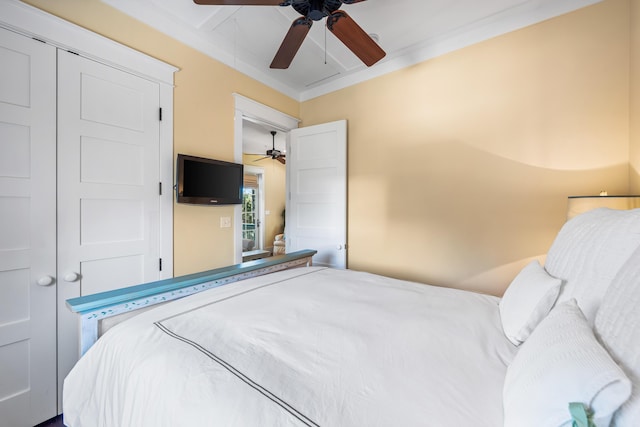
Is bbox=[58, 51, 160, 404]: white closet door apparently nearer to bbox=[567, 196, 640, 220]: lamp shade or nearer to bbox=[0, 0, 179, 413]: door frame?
bbox=[0, 0, 179, 413]: door frame

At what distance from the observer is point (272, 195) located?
647 centimetres

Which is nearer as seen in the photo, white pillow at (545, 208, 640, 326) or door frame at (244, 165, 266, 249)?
white pillow at (545, 208, 640, 326)

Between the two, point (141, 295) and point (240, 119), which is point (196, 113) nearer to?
point (240, 119)

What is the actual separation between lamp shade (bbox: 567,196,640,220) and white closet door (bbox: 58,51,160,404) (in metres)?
2.84

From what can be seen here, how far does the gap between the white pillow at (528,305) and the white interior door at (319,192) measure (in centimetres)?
186

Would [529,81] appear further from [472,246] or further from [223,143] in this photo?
[223,143]

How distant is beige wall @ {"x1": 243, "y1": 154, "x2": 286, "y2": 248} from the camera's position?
6.28m

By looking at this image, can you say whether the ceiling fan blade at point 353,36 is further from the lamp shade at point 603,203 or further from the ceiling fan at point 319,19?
the lamp shade at point 603,203

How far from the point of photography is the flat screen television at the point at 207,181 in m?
2.08

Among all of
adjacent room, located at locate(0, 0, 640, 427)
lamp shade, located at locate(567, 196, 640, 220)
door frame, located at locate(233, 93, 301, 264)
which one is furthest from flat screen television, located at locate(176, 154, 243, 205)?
lamp shade, located at locate(567, 196, 640, 220)

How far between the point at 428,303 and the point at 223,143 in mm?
2231

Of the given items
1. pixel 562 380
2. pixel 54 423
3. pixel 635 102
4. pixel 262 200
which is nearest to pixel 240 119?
pixel 54 423

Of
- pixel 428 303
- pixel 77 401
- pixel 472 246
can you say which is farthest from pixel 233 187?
pixel 472 246

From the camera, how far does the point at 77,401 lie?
1.00 m
